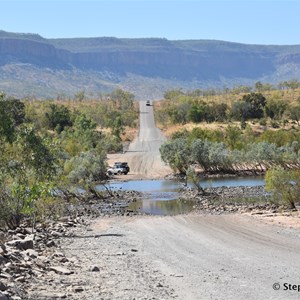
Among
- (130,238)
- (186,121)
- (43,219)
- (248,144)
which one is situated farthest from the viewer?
(186,121)

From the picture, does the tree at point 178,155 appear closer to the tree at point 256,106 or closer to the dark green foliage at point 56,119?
the dark green foliage at point 56,119

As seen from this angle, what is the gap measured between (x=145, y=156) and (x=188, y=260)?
69.1 metres

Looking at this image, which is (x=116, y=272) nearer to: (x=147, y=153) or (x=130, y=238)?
(x=130, y=238)

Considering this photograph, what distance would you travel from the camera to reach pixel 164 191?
57.4 metres

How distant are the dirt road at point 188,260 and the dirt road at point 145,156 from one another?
43.0m

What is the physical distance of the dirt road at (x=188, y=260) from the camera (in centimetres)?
1590

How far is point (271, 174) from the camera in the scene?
38.3 m

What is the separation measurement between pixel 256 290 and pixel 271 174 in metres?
23.0

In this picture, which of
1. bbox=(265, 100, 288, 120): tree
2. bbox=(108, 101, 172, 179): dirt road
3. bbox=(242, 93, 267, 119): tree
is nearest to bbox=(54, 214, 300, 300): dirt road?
bbox=(108, 101, 172, 179): dirt road

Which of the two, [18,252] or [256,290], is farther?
[18,252]

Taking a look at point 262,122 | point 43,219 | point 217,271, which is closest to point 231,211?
point 43,219

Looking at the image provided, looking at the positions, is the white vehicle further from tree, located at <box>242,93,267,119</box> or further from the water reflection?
tree, located at <box>242,93,267,119</box>

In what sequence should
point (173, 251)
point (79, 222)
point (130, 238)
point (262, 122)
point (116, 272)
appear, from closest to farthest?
point (116, 272) < point (173, 251) < point (130, 238) < point (79, 222) < point (262, 122)

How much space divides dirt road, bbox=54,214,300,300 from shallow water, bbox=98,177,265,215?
10.1m
